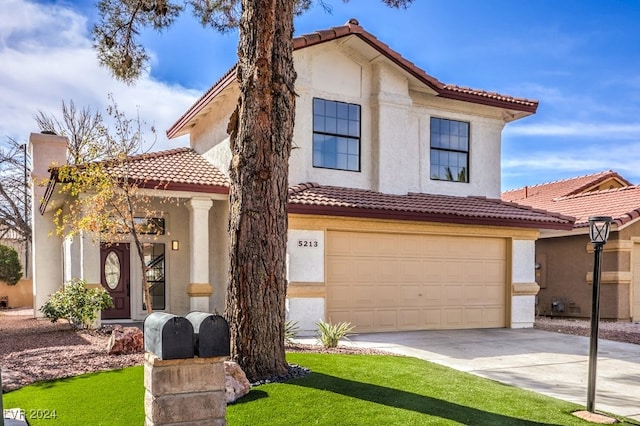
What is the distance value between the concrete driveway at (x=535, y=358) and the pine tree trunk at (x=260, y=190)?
3721mm

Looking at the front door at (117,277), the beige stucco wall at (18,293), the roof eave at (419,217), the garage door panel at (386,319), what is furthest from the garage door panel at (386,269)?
the beige stucco wall at (18,293)

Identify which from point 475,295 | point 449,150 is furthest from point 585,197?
point 475,295

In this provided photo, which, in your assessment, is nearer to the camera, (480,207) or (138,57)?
(138,57)

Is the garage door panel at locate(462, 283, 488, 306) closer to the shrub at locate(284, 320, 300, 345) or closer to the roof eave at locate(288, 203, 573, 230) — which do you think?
the roof eave at locate(288, 203, 573, 230)

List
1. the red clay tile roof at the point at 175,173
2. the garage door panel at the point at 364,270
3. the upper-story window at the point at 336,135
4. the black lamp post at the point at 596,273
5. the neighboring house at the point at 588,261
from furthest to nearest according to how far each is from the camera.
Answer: the neighboring house at the point at 588,261 < the upper-story window at the point at 336,135 < the garage door panel at the point at 364,270 < the red clay tile roof at the point at 175,173 < the black lamp post at the point at 596,273

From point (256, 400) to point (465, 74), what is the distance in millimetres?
14804

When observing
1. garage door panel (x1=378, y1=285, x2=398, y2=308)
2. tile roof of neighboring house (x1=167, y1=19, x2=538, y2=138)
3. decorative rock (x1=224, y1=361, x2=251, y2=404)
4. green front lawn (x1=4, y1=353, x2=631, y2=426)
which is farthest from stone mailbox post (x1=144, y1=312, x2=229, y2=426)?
tile roof of neighboring house (x1=167, y1=19, x2=538, y2=138)

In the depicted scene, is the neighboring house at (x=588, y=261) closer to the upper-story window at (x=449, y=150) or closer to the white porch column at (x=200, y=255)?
the upper-story window at (x=449, y=150)

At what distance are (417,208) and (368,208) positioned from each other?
1.47m

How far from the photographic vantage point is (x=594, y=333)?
20.7ft

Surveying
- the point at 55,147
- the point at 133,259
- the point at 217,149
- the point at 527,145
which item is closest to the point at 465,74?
the point at 527,145

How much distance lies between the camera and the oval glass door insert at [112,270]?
14.6 metres

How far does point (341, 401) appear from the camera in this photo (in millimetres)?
5785

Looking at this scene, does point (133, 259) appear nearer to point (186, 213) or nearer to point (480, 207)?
point (186, 213)
